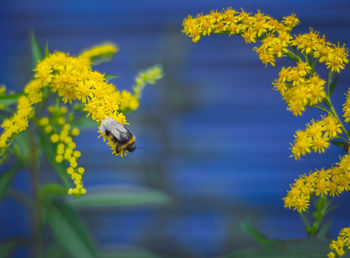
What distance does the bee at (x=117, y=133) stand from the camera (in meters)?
0.85

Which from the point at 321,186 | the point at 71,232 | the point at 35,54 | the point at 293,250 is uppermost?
the point at 35,54

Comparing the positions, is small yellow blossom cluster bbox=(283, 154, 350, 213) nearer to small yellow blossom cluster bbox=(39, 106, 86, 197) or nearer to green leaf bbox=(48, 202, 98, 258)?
small yellow blossom cluster bbox=(39, 106, 86, 197)

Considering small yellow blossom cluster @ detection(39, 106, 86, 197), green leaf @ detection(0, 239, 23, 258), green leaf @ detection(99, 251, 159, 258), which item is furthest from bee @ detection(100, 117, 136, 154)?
green leaf @ detection(99, 251, 159, 258)

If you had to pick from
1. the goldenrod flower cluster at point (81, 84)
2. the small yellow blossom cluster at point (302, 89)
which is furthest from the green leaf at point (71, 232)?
the small yellow blossom cluster at point (302, 89)

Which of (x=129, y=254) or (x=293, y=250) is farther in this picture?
(x=129, y=254)

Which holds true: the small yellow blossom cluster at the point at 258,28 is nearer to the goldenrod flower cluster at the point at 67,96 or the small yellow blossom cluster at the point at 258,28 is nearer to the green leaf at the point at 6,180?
the goldenrod flower cluster at the point at 67,96

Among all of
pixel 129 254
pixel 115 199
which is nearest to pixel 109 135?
pixel 115 199

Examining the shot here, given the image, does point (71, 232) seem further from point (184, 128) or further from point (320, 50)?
point (320, 50)

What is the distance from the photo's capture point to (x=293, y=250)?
3.37 ft

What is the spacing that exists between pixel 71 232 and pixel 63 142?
39 cm

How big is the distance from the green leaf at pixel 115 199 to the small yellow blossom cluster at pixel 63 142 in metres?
0.41

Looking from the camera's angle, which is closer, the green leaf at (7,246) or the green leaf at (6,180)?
the green leaf at (6,180)

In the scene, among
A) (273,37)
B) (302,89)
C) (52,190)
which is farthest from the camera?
(52,190)

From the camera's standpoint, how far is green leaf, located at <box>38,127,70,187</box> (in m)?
0.95
